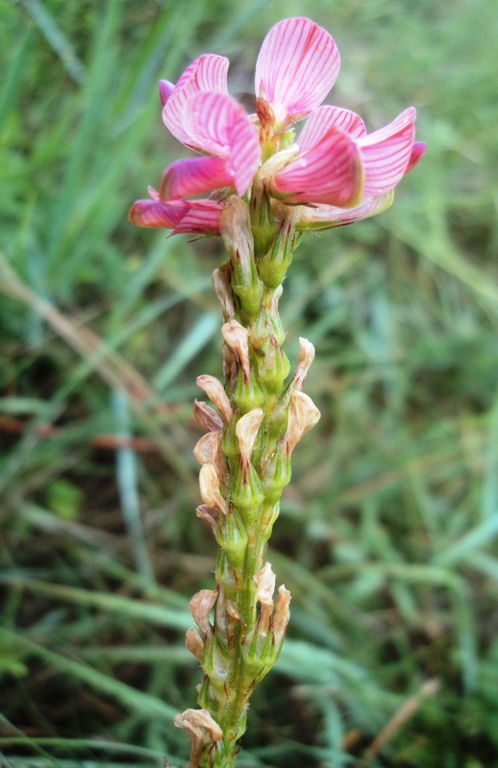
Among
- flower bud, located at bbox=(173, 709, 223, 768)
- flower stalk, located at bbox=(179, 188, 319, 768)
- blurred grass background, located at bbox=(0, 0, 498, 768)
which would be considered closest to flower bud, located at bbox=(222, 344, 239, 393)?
flower stalk, located at bbox=(179, 188, 319, 768)

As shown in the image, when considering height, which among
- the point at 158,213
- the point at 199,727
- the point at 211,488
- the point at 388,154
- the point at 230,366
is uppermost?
the point at 388,154

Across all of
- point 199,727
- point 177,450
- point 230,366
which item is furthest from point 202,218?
point 177,450

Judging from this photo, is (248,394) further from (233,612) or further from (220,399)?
(233,612)

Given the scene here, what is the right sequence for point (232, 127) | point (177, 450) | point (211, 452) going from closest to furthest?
point (232, 127)
point (211, 452)
point (177, 450)

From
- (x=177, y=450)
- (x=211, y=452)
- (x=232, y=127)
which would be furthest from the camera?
(x=177, y=450)

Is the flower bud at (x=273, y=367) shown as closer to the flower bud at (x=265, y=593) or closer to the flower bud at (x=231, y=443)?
the flower bud at (x=231, y=443)

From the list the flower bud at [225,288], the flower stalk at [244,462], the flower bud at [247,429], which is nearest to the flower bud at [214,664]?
the flower stalk at [244,462]

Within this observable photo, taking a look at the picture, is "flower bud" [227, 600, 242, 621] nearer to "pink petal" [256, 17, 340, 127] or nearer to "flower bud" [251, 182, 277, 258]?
"flower bud" [251, 182, 277, 258]
